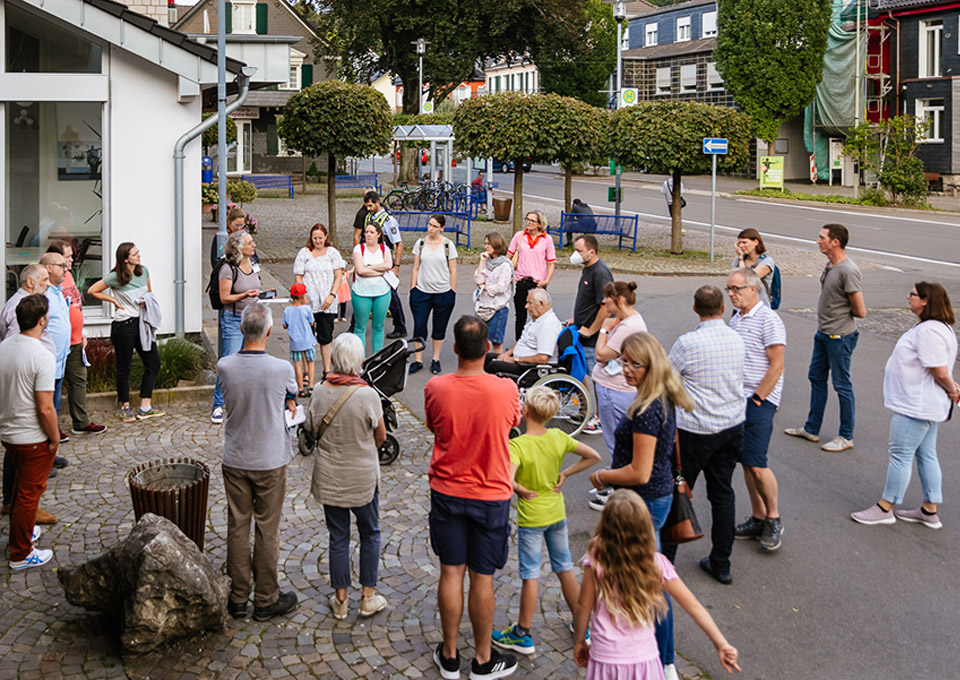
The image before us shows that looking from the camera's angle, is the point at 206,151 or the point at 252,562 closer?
the point at 252,562

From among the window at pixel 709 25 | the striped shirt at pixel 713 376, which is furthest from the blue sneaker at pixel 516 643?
the window at pixel 709 25

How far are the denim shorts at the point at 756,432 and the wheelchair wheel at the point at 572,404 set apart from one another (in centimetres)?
255

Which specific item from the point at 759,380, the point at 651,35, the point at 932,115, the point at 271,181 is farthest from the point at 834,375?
the point at 651,35

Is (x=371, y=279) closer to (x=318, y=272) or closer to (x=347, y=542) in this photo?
(x=318, y=272)

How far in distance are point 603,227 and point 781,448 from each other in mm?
15634

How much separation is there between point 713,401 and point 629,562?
7.33 feet

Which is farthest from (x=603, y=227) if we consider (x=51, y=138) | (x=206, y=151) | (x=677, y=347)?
(x=206, y=151)

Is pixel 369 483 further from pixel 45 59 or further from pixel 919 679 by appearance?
pixel 45 59

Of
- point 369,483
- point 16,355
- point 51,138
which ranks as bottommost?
point 369,483

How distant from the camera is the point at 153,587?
17.2 ft

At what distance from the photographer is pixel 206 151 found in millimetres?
42094

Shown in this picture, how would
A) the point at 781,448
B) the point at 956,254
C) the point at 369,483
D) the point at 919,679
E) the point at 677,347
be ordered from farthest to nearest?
the point at 956,254 → the point at 781,448 → the point at 677,347 → the point at 369,483 → the point at 919,679

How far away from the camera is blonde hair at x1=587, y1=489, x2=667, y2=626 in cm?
401

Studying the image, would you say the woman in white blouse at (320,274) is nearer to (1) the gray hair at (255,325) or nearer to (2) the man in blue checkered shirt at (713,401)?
(1) the gray hair at (255,325)
